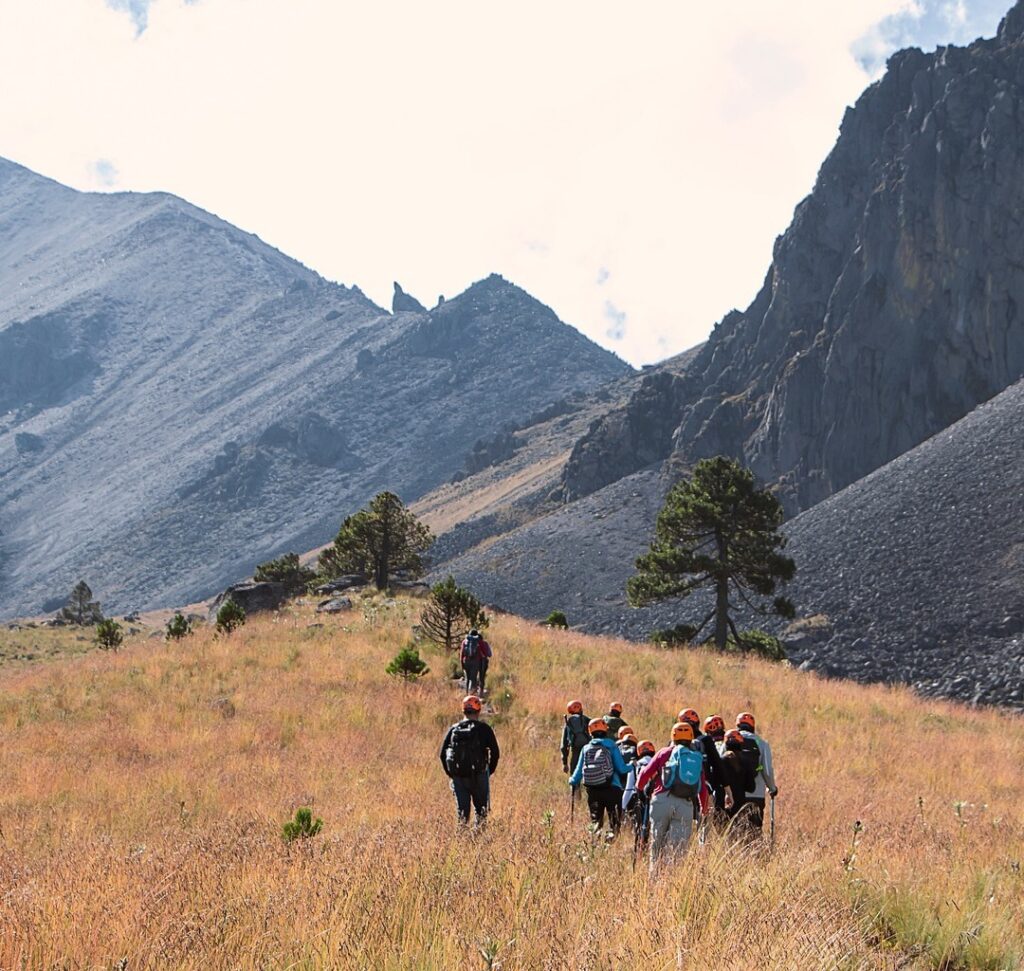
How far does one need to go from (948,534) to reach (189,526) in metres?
169

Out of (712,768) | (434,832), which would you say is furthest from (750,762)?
(434,832)

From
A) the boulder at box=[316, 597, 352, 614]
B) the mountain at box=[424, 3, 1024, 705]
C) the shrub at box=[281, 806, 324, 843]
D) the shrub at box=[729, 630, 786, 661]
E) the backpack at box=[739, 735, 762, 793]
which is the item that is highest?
the mountain at box=[424, 3, 1024, 705]

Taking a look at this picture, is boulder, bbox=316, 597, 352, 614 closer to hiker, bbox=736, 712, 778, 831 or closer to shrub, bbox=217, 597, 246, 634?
shrub, bbox=217, 597, 246, 634

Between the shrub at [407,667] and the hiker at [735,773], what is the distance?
10785 mm

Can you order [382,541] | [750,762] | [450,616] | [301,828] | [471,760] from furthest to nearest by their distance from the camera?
[382,541], [450,616], [471,760], [750,762], [301,828]

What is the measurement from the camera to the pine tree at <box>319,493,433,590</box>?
4034cm

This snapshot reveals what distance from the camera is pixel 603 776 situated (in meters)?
9.59

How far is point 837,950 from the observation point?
4.27 m

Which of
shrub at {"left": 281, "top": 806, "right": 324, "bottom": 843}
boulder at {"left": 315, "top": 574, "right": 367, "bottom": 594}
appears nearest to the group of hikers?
shrub at {"left": 281, "top": 806, "right": 324, "bottom": 843}

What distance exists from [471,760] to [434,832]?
2.35m

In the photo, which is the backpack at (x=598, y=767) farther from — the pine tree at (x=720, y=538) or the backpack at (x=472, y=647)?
the pine tree at (x=720, y=538)

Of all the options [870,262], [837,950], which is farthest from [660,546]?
[870,262]

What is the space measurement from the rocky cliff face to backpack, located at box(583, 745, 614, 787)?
3351 inches

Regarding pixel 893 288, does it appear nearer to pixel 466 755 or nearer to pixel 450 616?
pixel 450 616
